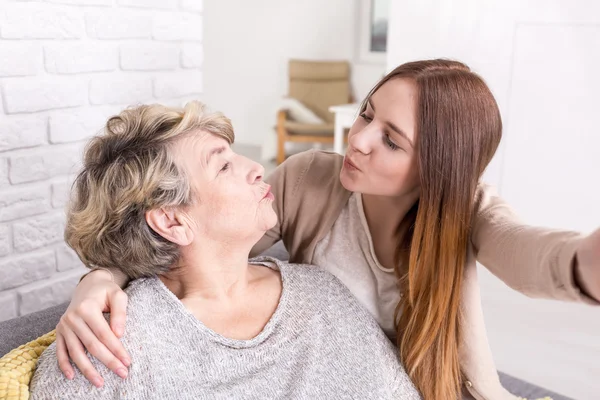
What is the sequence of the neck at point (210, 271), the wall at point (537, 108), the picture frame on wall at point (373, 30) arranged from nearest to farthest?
the neck at point (210, 271) → the wall at point (537, 108) → the picture frame on wall at point (373, 30)

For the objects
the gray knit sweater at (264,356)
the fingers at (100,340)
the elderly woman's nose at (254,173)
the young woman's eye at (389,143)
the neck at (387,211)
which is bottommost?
the gray knit sweater at (264,356)

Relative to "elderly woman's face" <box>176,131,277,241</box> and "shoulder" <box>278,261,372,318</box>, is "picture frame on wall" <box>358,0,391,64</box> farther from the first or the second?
"elderly woman's face" <box>176,131,277,241</box>

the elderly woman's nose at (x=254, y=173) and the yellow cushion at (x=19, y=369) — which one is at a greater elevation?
the elderly woman's nose at (x=254, y=173)

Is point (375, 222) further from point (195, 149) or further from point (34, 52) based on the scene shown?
point (34, 52)

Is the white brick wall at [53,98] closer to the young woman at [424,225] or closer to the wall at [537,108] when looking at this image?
the young woman at [424,225]

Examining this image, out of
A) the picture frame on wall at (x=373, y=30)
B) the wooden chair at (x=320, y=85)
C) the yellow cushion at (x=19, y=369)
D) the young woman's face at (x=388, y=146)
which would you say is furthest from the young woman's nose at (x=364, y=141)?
the picture frame on wall at (x=373, y=30)

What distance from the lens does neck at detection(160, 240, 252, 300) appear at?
1.41 metres

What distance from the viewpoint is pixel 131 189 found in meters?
1.32

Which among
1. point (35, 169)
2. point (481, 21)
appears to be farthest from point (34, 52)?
point (481, 21)

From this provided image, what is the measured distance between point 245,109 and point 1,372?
615cm

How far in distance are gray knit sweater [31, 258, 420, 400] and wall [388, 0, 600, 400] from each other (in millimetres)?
1619

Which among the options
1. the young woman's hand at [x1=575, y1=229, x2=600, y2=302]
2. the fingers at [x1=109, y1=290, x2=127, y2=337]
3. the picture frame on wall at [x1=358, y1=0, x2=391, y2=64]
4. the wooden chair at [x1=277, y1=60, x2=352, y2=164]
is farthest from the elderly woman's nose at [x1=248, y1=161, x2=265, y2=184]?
the picture frame on wall at [x1=358, y1=0, x2=391, y2=64]

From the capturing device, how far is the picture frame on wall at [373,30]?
6.26 meters

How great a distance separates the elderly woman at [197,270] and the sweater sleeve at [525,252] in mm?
354
